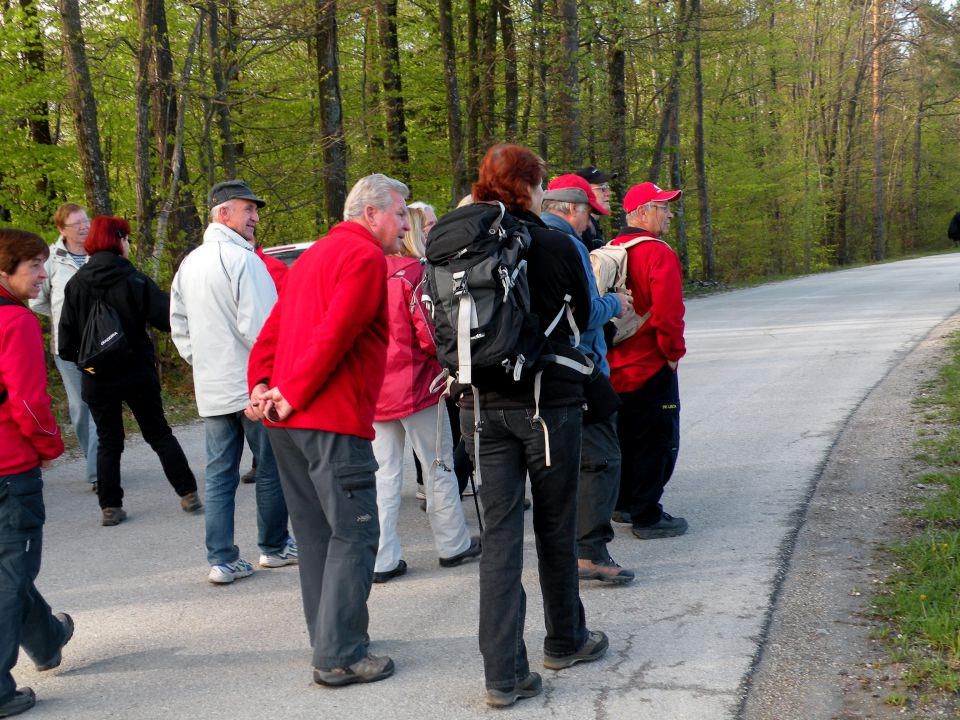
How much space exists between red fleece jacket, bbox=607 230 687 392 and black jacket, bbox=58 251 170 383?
310 cm

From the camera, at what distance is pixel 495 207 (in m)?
3.80

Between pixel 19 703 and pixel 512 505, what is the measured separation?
2.17m

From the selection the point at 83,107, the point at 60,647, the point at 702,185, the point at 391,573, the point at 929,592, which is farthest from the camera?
the point at 702,185

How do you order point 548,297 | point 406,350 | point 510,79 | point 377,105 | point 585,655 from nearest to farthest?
point 548,297
point 585,655
point 406,350
point 510,79
point 377,105

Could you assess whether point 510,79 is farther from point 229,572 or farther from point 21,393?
point 21,393

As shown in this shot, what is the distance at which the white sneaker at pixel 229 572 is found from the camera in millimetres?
5598

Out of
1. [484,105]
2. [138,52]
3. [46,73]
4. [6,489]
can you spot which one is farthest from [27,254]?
[484,105]

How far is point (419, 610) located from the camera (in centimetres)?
506

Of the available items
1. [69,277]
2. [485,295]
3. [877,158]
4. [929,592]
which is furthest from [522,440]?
[877,158]

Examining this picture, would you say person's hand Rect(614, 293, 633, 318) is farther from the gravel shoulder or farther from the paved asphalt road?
the gravel shoulder

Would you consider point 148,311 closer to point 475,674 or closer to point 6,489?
point 6,489

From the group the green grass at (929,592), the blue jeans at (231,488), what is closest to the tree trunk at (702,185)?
the green grass at (929,592)

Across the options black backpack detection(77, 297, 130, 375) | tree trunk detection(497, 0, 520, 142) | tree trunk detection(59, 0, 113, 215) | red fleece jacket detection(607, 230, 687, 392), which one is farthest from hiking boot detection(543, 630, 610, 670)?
tree trunk detection(497, 0, 520, 142)

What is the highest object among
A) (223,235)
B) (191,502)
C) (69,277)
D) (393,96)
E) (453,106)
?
(393,96)
